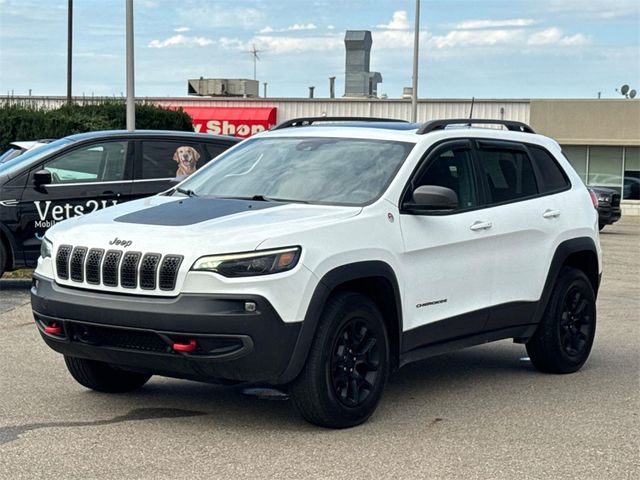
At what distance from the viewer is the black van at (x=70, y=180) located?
40.2 feet

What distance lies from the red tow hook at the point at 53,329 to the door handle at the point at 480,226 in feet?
8.81

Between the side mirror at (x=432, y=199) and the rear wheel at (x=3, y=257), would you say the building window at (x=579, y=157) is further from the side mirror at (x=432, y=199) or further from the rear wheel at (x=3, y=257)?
the side mirror at (x=432, y=199)

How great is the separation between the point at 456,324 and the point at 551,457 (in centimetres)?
152

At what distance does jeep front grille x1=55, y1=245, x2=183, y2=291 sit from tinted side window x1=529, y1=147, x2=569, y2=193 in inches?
135

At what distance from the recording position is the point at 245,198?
6.88 meters

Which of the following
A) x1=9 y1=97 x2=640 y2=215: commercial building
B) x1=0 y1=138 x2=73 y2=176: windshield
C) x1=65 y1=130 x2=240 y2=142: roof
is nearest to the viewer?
x1=0 y1=138 x2=73 y2=176: windshield

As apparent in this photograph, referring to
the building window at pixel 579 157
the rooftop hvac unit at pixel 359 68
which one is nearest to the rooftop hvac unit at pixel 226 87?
the rooftop hvac unit at pixel 359 68

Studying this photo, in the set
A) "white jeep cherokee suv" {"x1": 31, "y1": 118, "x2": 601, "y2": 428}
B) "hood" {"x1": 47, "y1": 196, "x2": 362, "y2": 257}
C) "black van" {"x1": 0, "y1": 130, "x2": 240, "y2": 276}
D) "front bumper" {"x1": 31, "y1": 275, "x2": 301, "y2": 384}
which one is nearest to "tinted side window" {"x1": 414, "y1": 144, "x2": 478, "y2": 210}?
"white jeep cherokee suv" {"x1": 31, "y1": 118, "x2": 601, "y2": 428}

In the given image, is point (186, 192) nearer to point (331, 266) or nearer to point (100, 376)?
point (100, 376)

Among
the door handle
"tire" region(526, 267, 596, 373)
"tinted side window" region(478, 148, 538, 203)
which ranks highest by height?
"tinted side window" region(478, 148, 538, 203)

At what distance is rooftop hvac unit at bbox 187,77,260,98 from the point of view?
49250 mm

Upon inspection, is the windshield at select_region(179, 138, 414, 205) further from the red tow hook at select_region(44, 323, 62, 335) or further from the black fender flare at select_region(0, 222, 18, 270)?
the black fender flare at select_region(0, 222, 18, 270)

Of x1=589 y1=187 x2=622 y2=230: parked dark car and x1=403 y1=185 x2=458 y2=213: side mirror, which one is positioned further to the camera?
x1=589 y1=187 x2=622 y2=230: parked dark car

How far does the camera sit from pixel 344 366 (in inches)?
245
